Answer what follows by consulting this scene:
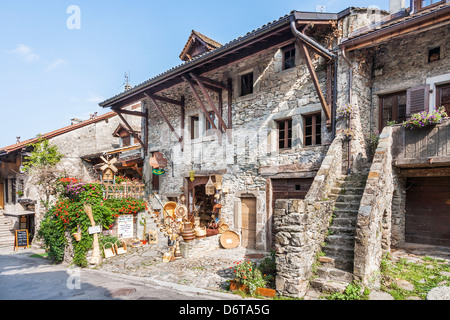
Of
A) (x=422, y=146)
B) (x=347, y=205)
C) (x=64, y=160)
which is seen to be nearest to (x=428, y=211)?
(x=422, y=146)

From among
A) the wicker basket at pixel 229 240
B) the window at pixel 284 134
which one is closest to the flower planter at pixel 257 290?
the wicker basket at pixel 229 240

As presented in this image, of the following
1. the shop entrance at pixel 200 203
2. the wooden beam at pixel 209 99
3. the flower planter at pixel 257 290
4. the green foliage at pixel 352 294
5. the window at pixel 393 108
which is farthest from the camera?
the shop entrance at pixel 200 203

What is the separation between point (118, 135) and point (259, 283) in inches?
649

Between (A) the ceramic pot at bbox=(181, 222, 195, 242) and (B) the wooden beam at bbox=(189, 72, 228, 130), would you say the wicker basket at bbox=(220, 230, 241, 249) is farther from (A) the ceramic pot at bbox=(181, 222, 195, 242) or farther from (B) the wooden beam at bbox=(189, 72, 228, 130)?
(B) the wooden beam at bbox=(189, 72, 228, 130)

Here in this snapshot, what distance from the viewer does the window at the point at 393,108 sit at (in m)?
8.53

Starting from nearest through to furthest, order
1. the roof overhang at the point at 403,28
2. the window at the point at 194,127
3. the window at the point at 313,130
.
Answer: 1. the roof overhang at the point at 403,28
2. the window at the point at 313,130
3. the window at the point at 194,127

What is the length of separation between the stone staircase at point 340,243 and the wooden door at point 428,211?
3498mm

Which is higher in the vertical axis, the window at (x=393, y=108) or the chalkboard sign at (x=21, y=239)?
the window at (x=393, y=108)

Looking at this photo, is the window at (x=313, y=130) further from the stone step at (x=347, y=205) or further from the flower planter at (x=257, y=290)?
the flower planter at (x=257, y=290)

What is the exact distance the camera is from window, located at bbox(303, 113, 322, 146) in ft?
29.3

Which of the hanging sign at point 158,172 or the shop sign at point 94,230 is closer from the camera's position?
the shop sign at point 94,230

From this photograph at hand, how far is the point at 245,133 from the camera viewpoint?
10539mm

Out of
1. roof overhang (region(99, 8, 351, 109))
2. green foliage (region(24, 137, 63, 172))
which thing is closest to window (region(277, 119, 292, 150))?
roof overhang (region(99, 8, 351, 109))
